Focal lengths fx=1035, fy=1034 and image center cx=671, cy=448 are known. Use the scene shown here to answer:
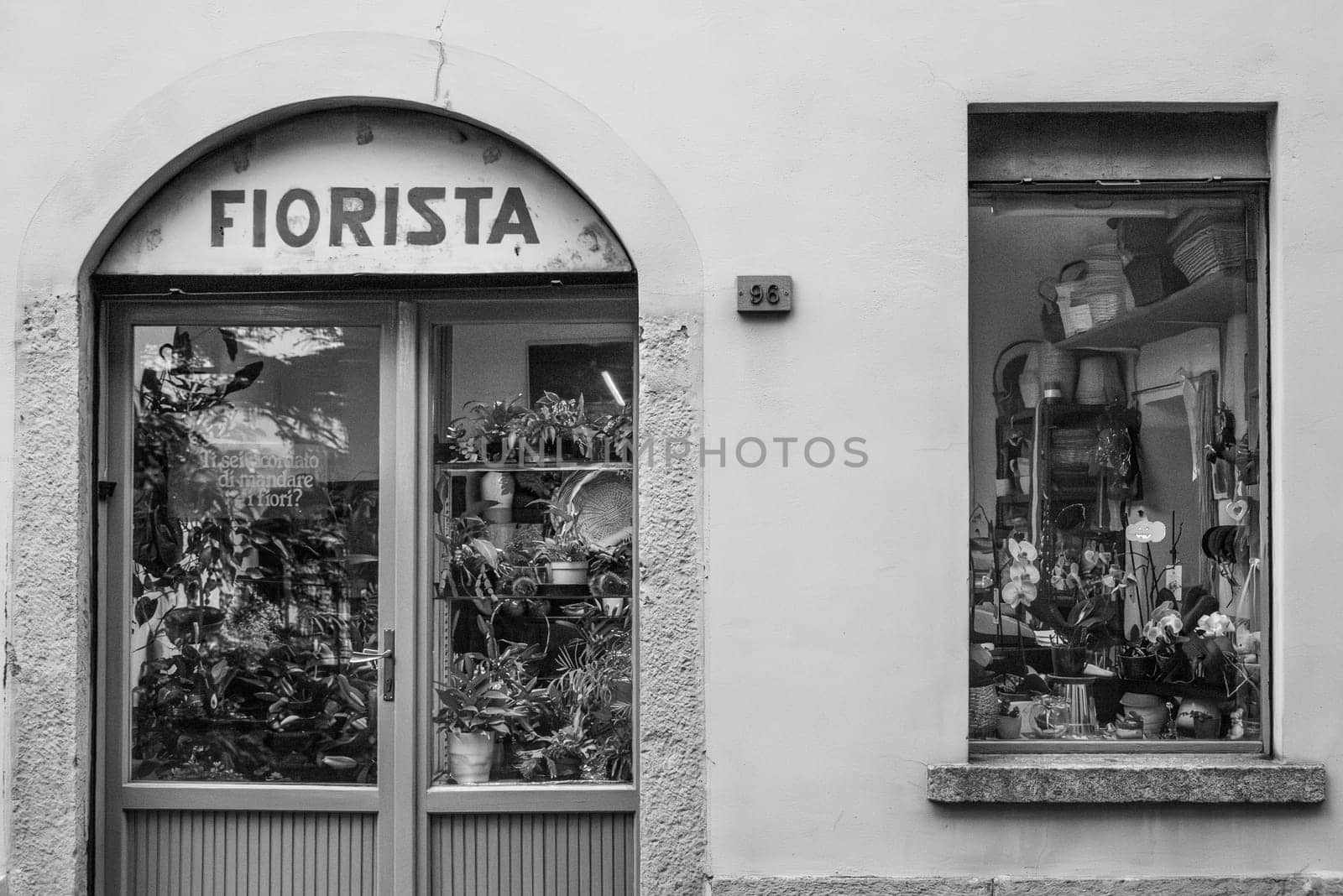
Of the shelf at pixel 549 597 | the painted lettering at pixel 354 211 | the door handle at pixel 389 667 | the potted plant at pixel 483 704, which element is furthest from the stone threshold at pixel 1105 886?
the painted lettering at pixel 354 211

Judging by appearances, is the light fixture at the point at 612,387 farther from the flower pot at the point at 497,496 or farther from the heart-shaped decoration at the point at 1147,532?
the heart-shaped decoration at the point at 1147,532

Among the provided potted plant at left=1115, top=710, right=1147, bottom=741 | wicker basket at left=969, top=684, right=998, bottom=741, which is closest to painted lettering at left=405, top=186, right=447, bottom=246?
wicker basket at left=969, top=684, right=998, bottom=741

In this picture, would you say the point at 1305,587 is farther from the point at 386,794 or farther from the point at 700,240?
the point at 386,794

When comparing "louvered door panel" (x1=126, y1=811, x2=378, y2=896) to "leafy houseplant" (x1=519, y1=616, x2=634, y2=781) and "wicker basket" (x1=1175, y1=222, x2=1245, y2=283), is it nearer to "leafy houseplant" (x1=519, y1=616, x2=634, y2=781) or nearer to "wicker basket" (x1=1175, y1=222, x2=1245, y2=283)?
"leafy houseplant" (x1=519, y1=616, x2=634, y2=781)

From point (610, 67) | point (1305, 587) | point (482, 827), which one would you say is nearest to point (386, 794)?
point (482, 827)

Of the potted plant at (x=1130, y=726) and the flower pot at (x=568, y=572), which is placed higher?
the flower pot at (x=568, y=572)

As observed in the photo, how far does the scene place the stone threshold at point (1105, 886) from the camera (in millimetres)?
3734

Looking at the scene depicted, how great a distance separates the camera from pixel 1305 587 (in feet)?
12.4

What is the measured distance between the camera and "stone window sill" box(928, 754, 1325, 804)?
3.71 m

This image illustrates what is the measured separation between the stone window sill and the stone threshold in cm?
29

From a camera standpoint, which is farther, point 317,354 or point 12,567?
point 317,354

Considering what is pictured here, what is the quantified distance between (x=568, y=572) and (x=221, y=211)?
1978mm

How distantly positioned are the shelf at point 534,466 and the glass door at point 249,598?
0.25 meters

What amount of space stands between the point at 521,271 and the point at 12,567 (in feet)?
7.15
